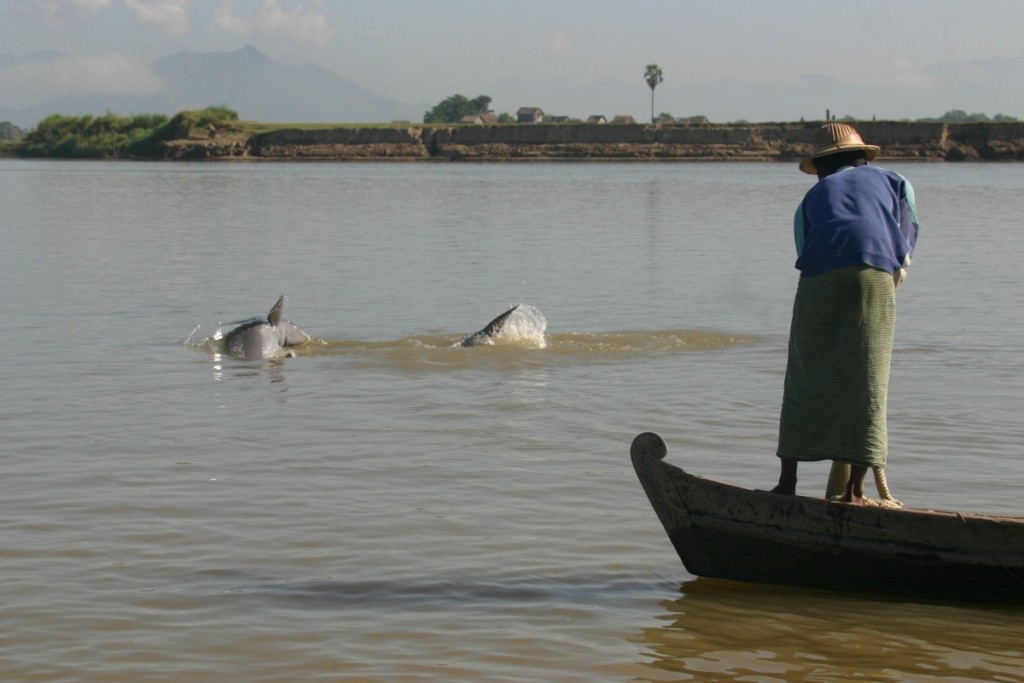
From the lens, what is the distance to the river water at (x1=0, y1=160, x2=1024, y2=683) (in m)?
6.01

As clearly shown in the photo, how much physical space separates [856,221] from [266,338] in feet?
29.4

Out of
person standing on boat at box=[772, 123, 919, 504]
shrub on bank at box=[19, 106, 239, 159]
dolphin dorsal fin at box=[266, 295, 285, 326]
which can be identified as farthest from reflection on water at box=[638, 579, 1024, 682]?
shrub on bank at box=[19, 106, 239, 159]

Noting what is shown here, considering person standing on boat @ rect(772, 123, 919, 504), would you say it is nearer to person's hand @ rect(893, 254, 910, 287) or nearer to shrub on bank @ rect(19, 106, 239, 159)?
person's hand @ rect(893, 254, 910, 287)

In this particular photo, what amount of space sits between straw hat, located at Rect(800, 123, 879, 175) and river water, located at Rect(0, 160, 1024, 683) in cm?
208

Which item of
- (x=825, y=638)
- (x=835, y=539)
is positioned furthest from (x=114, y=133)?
(x=825, y=638)

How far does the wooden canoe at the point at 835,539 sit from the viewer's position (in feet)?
19.8

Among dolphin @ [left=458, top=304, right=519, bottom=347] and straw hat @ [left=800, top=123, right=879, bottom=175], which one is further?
dolphin @ [left=458, top=304, right=519, bottom=347]

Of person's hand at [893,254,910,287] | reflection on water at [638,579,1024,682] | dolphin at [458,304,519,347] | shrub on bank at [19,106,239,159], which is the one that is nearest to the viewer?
reflection on water at [638,579,1024,682]

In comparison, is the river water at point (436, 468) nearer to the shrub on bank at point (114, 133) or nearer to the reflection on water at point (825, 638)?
the reflection on water at point (825, 638)

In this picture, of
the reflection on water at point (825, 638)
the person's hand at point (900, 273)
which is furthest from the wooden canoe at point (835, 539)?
the person's hand at point (900, 273)

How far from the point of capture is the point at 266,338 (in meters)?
14.1

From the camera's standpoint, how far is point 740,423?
1043 cm

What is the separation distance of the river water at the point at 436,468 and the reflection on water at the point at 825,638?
0.06 ft

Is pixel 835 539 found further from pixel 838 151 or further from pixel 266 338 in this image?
pixel 266 338
